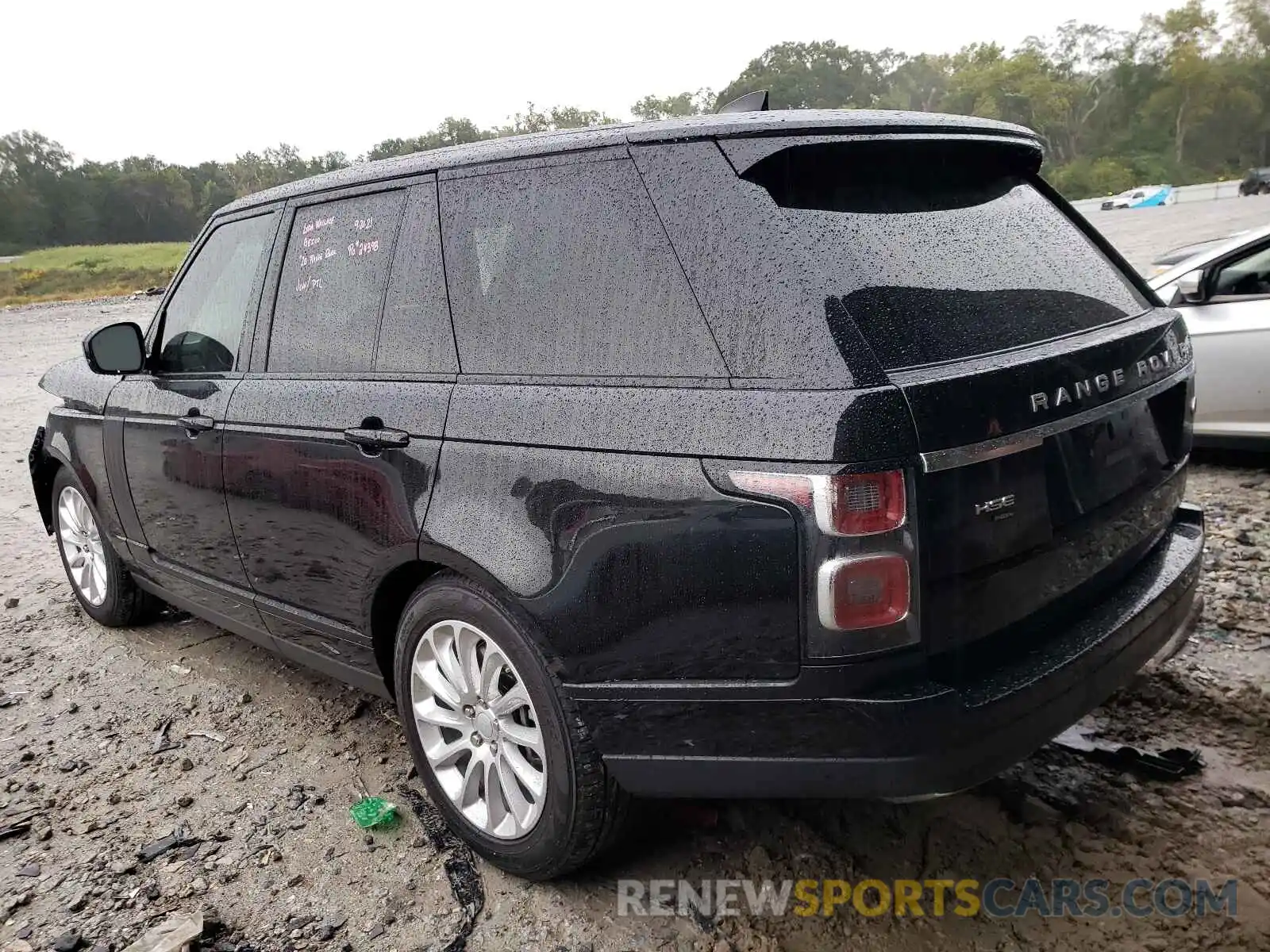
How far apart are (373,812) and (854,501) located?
1901 mm

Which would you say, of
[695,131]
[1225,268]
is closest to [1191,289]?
[1225,268]

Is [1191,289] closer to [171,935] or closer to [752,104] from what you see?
[752,104]

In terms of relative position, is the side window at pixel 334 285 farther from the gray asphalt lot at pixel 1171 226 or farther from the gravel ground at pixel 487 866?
the gray asphalt lot at pixel 1171 226

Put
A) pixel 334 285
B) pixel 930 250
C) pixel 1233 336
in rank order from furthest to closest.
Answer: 1. pixel 1233 336
2. pixel 334 285
3. pixel 930 250

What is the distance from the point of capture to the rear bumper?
1.86 metres

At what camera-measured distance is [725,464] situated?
1.89m

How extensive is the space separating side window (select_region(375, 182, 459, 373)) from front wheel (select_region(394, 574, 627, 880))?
619 millimetres

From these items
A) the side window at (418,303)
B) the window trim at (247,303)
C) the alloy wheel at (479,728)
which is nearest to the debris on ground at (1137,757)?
the alloy wheel at (479,728)

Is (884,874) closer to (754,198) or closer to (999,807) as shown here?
(999,807)

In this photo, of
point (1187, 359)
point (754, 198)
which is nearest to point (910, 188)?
point (754, 198)

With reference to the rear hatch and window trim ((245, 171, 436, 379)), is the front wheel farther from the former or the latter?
window trim ((245, 171, 436, 379))

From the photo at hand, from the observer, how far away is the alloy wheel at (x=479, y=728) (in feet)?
7.91

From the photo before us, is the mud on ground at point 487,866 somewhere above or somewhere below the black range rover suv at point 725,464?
below
